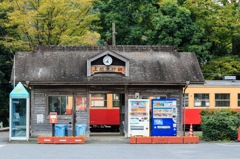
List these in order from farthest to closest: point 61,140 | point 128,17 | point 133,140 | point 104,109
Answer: point 128,17 → point 104,109 → point 133,140 → point 61,140

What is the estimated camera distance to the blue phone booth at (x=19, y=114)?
52.3 ft

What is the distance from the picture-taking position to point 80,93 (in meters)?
17.3

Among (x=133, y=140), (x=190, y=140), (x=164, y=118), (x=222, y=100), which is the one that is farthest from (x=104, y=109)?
(x=222, y=100)

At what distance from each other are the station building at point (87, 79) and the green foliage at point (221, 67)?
13.7 meters

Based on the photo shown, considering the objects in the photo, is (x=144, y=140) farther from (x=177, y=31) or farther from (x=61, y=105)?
(x=177, y=31)

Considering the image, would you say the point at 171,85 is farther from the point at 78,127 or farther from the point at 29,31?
the point at 29,31

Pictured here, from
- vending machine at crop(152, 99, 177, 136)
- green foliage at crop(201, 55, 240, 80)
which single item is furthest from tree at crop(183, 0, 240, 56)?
vending machine at crop(152, 99, 177, 136)

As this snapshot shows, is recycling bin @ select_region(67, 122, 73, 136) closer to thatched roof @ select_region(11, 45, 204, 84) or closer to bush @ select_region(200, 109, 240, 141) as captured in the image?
thatched roof @ select_region(11, 45, 204, 84)

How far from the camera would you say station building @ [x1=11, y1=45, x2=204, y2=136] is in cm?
1686

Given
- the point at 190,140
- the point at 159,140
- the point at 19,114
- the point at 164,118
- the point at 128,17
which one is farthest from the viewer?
the point at 128,17

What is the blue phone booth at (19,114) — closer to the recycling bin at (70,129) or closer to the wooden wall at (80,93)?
the wooden wall at (80,93)

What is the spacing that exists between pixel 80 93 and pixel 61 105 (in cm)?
127

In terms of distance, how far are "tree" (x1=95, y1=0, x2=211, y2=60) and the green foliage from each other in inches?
60.5

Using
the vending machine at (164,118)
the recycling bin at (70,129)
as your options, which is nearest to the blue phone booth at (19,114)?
the recycling bin at (70,129)
